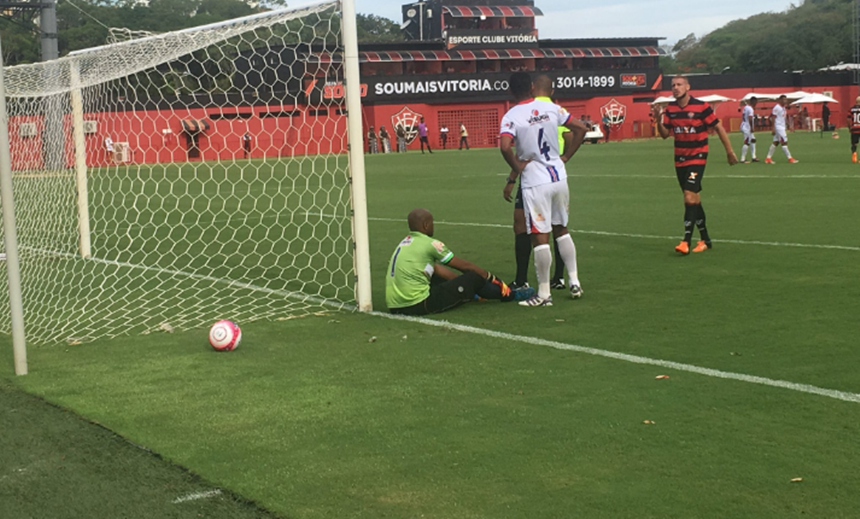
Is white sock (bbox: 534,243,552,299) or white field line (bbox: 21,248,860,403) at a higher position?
white sock (bbox: 534,243,552,299)

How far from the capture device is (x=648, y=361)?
6.03m

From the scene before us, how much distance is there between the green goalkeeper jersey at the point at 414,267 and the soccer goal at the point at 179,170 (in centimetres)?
35

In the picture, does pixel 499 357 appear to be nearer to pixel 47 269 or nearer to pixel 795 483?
pixel 795 483

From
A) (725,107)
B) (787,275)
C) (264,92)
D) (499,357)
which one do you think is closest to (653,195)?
(264,92)

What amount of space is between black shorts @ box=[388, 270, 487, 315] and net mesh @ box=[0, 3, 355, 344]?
3.38ft

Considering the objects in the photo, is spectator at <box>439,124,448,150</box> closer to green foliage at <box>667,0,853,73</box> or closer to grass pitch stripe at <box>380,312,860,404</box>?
grass pitch stripe at <box>380,312,860,404</box>

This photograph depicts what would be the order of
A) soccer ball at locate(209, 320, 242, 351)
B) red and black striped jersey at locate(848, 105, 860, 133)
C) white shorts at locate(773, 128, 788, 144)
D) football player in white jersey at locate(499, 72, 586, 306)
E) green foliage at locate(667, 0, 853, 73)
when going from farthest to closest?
green foliage at locate(667, 0, 853, 73)
white shorts at locate(773, 128, 788, 144)
red and black striped jersey at locate(848, 105, 860, 133)
football player in white jersey at locate(499, 72, 586, 306)
soccer ball at locate(209, 320, 242, 351)

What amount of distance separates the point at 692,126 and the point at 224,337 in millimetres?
6207

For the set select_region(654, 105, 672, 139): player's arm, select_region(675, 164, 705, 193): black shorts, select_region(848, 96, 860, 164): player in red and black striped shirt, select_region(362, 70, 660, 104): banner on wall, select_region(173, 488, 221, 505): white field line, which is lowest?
select_region(173, 488, 221, 505): white field line

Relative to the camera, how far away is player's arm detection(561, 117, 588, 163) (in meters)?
8.44

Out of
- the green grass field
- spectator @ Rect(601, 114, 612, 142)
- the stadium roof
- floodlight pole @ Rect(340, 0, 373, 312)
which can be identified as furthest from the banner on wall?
floodlight pole @ Rect(340, 0, 373, 312)

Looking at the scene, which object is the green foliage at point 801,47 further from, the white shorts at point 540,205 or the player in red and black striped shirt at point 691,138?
the white shorts at point 540,205

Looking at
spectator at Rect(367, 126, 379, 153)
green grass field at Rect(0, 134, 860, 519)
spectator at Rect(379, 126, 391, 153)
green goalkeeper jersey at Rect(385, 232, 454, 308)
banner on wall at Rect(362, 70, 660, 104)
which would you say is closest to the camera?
green grass field at Rect(0, 134, 860, 519)

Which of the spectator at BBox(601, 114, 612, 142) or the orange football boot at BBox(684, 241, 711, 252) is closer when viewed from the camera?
the orange football boot at BBox(684, 241, 711, 252)
